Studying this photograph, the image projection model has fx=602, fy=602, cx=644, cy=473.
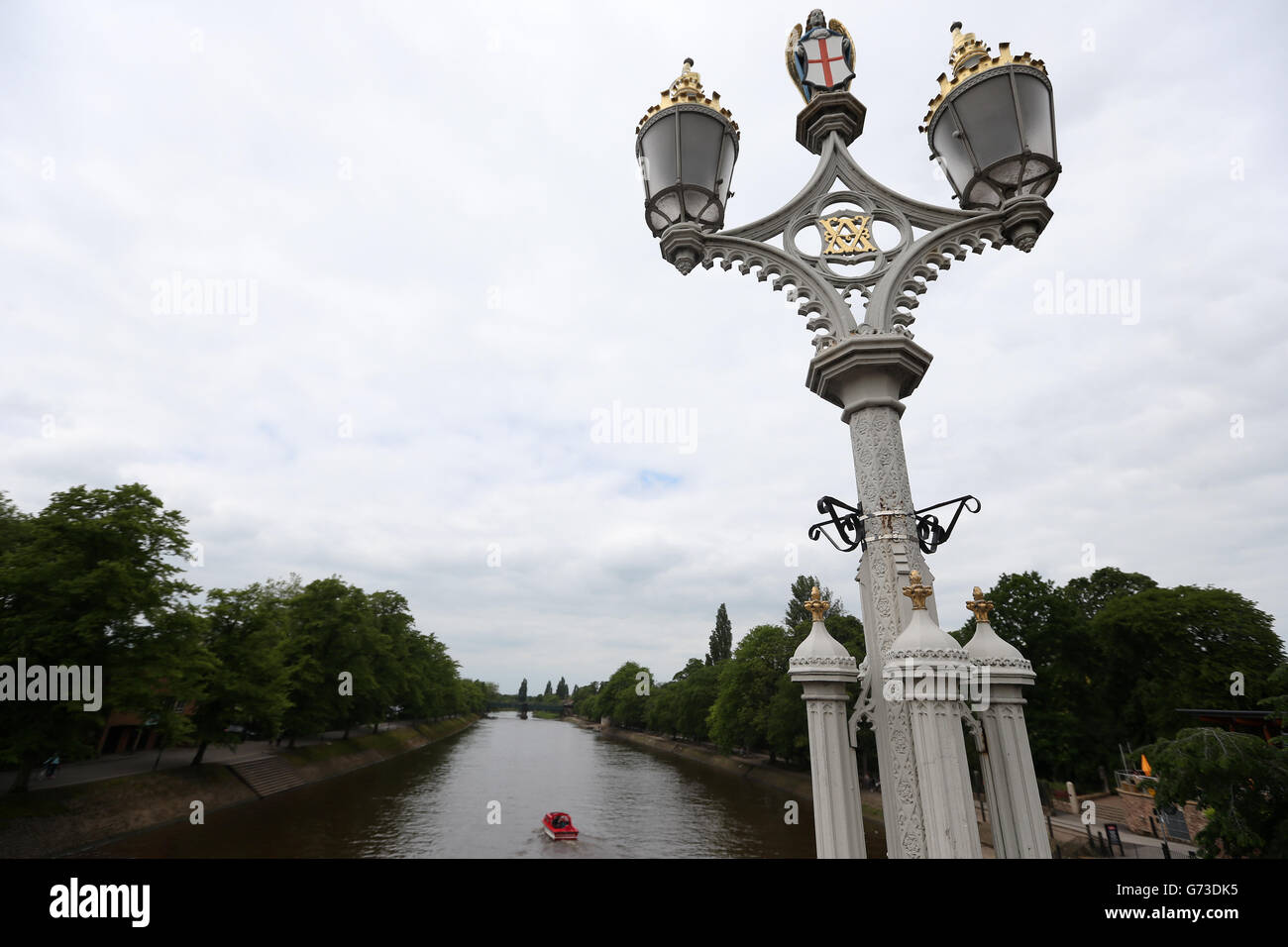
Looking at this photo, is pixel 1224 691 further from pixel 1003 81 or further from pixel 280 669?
pixel 280 669

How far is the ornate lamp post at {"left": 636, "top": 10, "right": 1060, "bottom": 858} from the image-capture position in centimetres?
384

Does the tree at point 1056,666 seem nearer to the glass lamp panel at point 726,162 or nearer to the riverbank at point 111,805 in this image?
the glass lamp panel at point 726,162

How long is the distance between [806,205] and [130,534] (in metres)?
29.1

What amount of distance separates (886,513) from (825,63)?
402 cm

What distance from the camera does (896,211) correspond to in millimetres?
4680

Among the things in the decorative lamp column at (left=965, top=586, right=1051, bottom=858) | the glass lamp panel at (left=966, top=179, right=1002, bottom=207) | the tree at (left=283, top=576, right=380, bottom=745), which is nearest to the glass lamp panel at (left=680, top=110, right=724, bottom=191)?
the glass lamp panel at (left=966, top=179, right=1002, bottom=207)

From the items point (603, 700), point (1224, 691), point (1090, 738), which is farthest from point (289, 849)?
point (603, 700)

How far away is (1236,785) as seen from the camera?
9.66 m

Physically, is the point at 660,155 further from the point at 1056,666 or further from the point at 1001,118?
the point at 1056,666

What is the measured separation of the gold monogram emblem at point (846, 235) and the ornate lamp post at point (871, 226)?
0.4 inches

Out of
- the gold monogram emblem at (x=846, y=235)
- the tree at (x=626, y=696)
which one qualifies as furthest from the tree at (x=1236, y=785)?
the tree at (x=626, y=696)

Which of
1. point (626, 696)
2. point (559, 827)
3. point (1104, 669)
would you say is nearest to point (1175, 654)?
point (1104, 669)

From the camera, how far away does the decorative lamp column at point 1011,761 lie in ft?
11.5

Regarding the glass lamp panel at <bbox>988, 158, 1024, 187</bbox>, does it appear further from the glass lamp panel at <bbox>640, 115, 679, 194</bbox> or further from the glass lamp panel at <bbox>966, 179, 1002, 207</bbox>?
the glass lamp panel at <bbox>640, 115, 679, 194</bbox>
